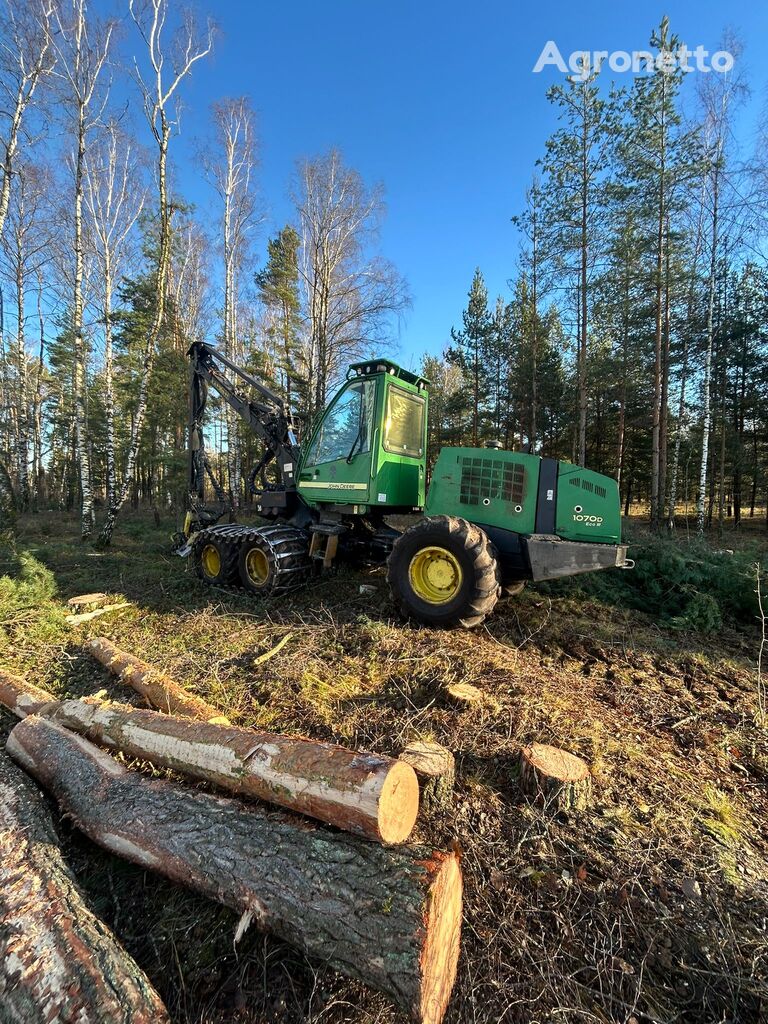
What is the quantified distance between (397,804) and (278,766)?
0.60 m

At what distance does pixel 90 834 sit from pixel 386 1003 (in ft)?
5.34

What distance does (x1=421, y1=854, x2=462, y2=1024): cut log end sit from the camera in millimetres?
1505

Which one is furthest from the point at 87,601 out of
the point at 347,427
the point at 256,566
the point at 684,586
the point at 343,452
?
the point at 684,586

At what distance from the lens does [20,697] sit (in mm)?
3477

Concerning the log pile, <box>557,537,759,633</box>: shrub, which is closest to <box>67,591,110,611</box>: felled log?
the log pile

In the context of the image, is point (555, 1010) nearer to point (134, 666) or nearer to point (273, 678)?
point (273, 678)

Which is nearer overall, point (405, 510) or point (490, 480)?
point (490, 480)

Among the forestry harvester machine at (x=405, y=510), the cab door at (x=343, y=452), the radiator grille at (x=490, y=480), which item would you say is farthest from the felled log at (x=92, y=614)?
the radiator grille at (x=490, y=480)

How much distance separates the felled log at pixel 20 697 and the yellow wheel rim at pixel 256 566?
10.3 feet

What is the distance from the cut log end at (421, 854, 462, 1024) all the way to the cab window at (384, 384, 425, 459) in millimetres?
4791

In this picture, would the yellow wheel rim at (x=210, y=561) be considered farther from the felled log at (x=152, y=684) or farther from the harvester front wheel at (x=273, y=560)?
the felled log at (x=152, y=684)

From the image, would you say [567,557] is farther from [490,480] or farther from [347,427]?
[347,427]

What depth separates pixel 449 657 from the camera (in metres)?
4.23

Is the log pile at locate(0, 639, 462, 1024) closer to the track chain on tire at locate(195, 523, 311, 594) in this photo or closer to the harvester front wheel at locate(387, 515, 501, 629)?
the harvester front wheel at locate(387, 515, 501, 629)
